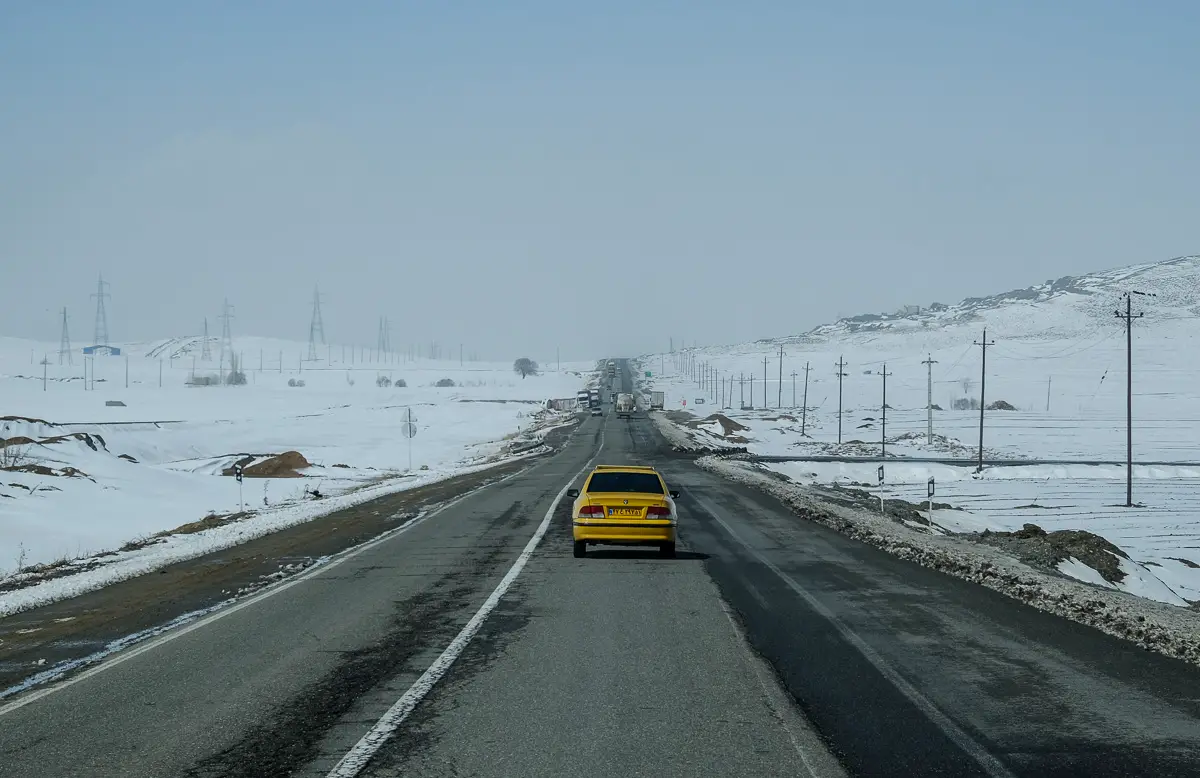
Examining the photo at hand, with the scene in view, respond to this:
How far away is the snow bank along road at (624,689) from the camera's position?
24.5 ft

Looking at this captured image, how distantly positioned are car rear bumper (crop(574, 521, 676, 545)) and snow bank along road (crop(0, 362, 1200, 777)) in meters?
2.18

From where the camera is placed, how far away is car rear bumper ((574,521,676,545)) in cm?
1936

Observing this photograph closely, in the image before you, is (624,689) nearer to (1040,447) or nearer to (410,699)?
(410,699)

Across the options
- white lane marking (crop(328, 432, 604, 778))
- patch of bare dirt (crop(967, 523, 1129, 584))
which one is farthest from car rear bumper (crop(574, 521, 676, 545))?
patch of bare dirt (crop(967, 523, 1129, 584))

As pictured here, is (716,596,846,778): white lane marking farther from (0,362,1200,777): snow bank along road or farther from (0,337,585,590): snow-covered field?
(0,337,585,590): snow-covered field

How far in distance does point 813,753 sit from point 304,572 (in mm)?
12430

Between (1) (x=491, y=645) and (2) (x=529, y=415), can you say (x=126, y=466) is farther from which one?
(2) (x=529, y=415)

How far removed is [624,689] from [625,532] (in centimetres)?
984

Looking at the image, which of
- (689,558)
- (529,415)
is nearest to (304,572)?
(689,558)

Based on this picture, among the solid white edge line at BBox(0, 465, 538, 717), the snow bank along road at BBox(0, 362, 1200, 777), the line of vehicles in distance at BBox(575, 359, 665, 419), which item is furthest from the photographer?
the line of vehicles in distance at BBox(575, 359, 665, 419)

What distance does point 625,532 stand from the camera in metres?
19.4

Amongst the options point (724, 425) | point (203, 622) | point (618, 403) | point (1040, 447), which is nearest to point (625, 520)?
point (203, 622)

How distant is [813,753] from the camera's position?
24.7 ft

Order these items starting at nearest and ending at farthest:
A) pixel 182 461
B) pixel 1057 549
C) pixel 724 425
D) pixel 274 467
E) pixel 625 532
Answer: pixel 625 532 → pixel 1057 549 → pixel 274 467 → pixel 182 461 → pixel 724 425
